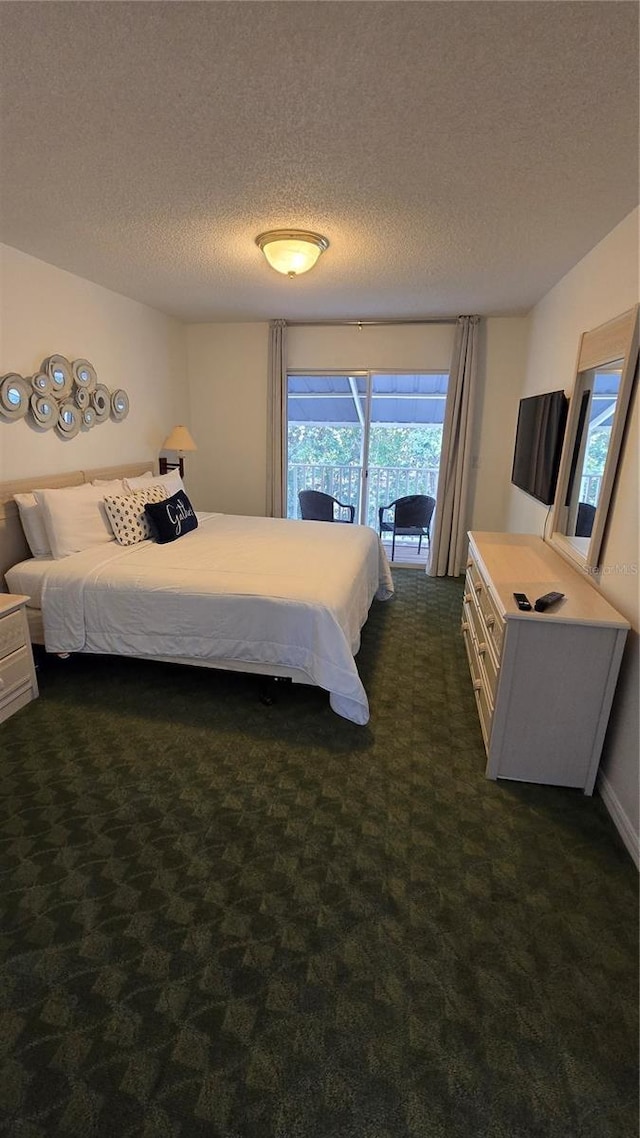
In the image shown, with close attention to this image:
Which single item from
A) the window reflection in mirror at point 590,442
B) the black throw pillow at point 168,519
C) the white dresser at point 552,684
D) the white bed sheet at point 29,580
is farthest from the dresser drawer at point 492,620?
the white bed sheet at point 29,580

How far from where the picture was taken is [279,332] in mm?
5031

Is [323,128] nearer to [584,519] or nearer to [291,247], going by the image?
[291,247]

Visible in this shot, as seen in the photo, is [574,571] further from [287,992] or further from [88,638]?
[88,638]

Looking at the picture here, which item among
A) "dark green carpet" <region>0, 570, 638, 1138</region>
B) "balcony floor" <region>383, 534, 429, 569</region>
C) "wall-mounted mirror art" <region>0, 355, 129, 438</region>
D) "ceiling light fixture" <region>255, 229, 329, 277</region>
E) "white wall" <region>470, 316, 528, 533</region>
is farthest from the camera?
"balcony floor" <region>383, 534, 429, 569</region>

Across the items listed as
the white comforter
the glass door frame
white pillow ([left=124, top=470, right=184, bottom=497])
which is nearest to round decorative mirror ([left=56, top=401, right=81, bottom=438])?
white pillow ([left=124, top=470, right=184, bottom=497])

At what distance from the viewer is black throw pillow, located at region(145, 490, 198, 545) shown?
3514 mm

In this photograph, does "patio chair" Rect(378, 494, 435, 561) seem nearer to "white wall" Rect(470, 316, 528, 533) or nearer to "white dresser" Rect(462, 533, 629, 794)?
"white wall" Rect(470, 316, 528, 533)

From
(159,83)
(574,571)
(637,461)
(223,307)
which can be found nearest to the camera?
(159,83)

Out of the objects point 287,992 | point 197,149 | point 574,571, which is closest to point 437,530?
point 574,571

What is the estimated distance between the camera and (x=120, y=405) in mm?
4098

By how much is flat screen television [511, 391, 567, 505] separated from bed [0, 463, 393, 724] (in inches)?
51.8

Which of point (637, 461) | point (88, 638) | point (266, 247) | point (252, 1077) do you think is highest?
point (266, 247)

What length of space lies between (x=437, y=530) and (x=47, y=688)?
145 inches

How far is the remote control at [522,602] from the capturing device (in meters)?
2.02
